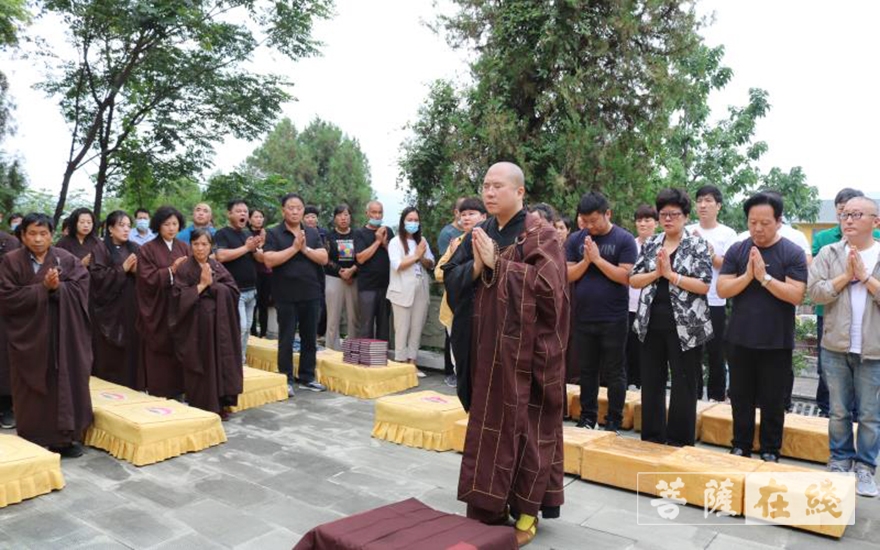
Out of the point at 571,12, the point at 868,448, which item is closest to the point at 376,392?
the point at 868,448

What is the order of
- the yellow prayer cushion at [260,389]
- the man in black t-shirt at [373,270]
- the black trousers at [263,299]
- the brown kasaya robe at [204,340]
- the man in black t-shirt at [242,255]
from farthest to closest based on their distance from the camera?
1. the black trousers at [263,299]
2. the man in black t-shirt at [373,270]
3. the man in black t-shirt at [242,255]
4. the yellow prayer cushion at [260,389]
5. the brown kasaya robe at [204,340]

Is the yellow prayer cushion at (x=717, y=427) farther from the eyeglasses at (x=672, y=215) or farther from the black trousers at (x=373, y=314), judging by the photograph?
the black trousers at (x=373, y=314)

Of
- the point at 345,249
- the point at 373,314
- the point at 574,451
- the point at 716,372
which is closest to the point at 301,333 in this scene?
the point at 373,314

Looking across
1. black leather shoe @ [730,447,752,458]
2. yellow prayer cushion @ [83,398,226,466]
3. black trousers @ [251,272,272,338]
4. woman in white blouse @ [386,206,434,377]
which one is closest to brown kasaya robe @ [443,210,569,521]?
black leather shoe @ [730,447,752,458]

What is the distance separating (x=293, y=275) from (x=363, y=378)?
1270 millimetres

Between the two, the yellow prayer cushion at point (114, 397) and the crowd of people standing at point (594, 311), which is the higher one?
the crowd of people standing at point (594, 311)

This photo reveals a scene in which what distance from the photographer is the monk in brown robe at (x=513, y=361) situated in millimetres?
3180

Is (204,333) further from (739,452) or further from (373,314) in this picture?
(739,452)

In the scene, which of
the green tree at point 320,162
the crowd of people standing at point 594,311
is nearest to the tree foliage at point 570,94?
the crowd of people standing at point 594,311

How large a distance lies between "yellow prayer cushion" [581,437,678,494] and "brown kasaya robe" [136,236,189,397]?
3.64m

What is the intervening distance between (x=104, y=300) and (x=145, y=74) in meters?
5.75

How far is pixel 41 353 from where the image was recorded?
15.3 feet

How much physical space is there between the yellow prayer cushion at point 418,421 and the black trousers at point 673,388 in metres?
1.41

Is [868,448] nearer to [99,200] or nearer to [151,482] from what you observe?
[151,482]
